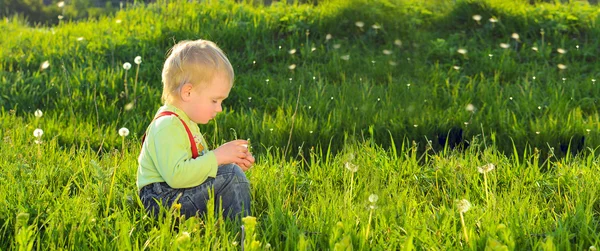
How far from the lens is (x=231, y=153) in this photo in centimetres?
283

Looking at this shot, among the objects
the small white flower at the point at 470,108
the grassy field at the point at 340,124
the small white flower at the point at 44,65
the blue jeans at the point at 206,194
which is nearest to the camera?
the grassy field at the point at 340,124

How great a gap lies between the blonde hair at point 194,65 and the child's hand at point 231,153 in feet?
0.91

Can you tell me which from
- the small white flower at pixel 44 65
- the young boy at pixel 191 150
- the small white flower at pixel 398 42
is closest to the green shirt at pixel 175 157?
the young boy at pixel 191 150

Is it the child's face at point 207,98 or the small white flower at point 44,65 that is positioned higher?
the child's face at point 207,98

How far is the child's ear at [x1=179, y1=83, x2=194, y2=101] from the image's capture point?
2.82 m

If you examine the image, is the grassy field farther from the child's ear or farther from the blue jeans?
the child's ear

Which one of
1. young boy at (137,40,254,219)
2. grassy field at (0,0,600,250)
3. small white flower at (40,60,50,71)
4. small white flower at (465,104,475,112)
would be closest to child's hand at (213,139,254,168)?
young boy at (137,40,254,219)

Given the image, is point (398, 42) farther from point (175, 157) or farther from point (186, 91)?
point (175, 157)

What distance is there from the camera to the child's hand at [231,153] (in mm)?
2816

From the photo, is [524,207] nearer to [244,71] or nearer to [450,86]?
[450,86]

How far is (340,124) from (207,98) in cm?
198

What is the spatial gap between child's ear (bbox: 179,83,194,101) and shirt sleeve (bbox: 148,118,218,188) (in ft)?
0.32

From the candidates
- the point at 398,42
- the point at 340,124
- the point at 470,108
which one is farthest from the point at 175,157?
the point at 398,42

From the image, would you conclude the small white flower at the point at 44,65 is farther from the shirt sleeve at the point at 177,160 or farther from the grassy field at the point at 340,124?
the shirt sleeve at the point at 177,160
